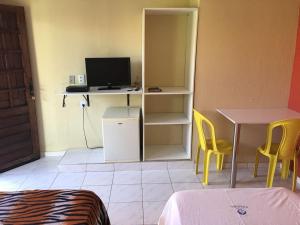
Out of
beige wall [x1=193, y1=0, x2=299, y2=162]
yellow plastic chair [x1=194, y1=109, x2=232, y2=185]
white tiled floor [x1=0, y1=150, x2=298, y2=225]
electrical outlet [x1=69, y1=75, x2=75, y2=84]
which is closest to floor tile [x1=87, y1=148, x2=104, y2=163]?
white tiled floor [x1=0, y1=150, x2=298, y2=225]

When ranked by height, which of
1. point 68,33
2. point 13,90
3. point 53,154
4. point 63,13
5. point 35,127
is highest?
point 63,13

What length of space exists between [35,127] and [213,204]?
9.03ft

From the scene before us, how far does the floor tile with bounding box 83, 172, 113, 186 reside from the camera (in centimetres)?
295

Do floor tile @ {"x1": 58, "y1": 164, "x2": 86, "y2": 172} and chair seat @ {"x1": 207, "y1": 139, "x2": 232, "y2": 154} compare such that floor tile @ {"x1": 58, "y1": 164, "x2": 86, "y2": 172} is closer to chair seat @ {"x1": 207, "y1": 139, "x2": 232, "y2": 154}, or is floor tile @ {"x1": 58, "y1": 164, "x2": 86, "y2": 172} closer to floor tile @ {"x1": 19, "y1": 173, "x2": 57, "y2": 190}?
floor tile @ {"x1": 19, "y1": 173, "x2": 57, "y2": 190}

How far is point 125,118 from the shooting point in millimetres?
3092

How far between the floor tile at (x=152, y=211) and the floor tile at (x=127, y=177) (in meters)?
0.47

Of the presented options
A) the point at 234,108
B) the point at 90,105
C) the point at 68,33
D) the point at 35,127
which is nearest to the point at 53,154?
the point at 35,127

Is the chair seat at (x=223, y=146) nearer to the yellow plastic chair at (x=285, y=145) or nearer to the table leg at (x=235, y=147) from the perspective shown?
the table leg at (x=235, y=147)

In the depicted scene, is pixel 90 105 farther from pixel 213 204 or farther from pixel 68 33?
pixel 213 204

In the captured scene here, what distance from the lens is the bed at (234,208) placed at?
54.1 inches

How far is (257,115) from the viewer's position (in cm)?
284

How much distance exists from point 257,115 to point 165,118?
1112 mm

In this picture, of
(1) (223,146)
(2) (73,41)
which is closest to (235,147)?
(1) (223,146)

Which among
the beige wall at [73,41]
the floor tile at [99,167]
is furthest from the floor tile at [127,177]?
the beige wall at [73,41]
